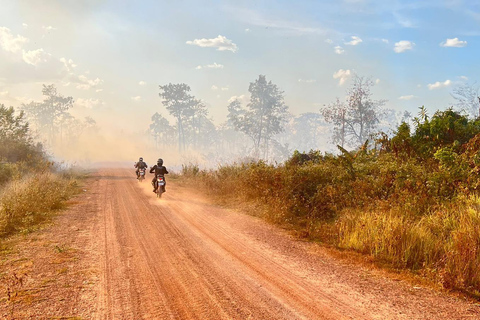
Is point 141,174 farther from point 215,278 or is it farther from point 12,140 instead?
point 215,278

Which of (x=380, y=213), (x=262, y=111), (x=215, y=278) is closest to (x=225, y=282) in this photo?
(x=215, y=278)

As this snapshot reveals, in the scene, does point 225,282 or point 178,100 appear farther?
point 178,100

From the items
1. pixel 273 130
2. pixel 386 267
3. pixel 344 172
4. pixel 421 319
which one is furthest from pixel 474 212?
pixel 273 130

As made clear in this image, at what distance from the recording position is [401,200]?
751cm

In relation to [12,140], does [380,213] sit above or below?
below

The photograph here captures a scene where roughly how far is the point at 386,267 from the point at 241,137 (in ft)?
391

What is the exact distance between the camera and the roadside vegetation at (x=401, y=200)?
5.45 meters

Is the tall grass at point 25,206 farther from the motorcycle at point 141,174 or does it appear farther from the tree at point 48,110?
the tree at point 48,110

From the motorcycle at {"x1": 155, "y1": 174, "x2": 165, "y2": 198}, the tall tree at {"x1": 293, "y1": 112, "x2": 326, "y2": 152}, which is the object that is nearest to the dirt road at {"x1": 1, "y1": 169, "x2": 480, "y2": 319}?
the motorcycle at {"x1": 155, "y1": 174, "x2": 165, "y2": 198}

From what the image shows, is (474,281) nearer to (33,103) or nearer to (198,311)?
(198,311)

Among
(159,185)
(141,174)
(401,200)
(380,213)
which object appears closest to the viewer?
(380,213)

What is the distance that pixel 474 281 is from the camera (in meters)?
4.57

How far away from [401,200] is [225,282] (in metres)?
5.44

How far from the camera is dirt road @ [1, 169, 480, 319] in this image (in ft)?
12.5
